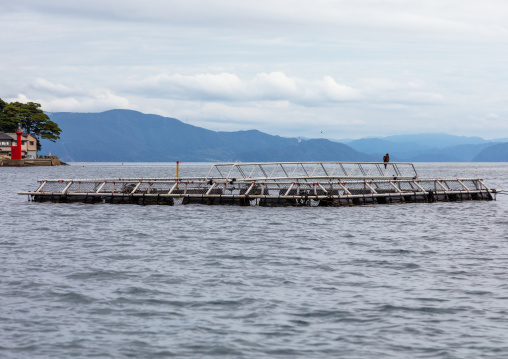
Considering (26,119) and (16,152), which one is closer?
(16,152)

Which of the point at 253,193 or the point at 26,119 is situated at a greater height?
the point at 26,119

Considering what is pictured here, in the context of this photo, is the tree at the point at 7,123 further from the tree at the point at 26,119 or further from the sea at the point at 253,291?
the sea at the point at 253,291

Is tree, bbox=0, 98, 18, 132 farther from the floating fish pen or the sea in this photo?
the sea

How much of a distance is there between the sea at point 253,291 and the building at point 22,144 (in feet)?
462

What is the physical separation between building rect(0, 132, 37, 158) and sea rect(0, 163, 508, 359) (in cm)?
14077

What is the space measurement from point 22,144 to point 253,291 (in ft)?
547

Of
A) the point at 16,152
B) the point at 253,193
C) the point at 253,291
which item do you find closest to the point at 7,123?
the point at 16,152

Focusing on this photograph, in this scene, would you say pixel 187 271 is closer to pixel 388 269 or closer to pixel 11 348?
pixel 388 269

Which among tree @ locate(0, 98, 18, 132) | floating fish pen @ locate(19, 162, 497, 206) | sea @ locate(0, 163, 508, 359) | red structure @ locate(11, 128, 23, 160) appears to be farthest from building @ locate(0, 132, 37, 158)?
sea @ locate(0, 163, 508, 359)

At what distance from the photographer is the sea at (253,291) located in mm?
13688

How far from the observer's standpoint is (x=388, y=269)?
22.1 meters

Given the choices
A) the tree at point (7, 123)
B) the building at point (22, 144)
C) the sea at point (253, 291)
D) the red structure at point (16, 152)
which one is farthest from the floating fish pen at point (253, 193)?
the tree at point (7, 123)

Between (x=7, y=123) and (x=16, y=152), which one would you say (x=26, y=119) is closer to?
(x=7, y=123)

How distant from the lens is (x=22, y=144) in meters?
171
